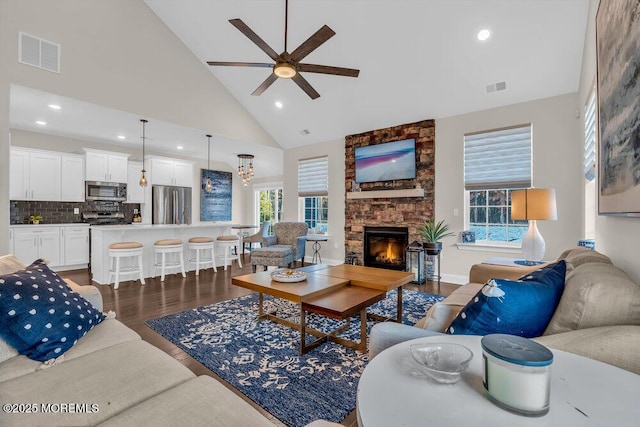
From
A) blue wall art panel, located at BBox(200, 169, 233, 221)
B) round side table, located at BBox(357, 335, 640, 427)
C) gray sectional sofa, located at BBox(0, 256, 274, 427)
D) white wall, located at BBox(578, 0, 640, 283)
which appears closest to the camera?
round side table, located at BBox(357, 335, 640, 427)

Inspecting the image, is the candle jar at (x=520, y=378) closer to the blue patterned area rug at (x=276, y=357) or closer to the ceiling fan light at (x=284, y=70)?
the blue patterned area rug at (x=276, y=357)

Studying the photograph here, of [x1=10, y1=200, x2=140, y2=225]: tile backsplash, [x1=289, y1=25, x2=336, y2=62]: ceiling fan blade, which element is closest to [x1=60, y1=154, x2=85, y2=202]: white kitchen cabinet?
[x1=10, y1=200, x2=140, y2=225]: tile backsplash

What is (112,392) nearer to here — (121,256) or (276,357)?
(276,357)

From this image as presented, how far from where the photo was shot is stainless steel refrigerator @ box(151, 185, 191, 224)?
7328mm

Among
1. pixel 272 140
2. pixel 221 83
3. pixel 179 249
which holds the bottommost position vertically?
pixel 179 249

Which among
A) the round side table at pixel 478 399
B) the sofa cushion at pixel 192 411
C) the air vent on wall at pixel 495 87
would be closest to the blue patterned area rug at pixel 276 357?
the sofa cushion at pixel 192 411

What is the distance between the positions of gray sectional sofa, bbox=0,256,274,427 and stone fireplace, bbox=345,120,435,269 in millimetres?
4660

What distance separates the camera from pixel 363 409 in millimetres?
689

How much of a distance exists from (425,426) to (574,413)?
0.33 m

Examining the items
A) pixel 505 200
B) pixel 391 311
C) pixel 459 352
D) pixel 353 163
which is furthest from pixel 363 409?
pixel 353 163

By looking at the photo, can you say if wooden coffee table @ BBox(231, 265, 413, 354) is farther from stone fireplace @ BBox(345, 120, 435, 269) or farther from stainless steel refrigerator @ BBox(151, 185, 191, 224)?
stainless steel refrigerator @ BBox(151, 185, 191, 224)

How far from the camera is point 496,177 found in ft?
14.9

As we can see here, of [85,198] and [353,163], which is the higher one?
[353,163]

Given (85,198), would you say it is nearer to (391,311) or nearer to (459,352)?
(391,311)
